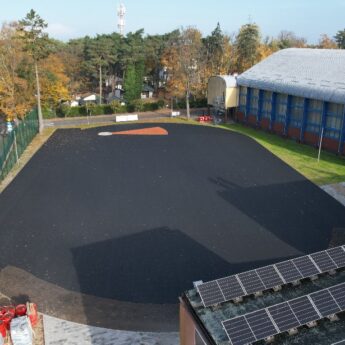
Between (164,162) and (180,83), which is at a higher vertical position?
(180,83)

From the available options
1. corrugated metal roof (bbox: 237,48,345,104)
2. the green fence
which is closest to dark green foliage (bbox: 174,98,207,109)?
corrugated metal roof (bbox: 237,48,345,104)

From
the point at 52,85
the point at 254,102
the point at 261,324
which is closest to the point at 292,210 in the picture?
the point at 261,324

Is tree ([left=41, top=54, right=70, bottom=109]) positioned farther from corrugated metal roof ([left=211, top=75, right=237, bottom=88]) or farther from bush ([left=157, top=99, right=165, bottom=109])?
corrugated metal roof ([left=211, top=75, right=237, bottom=88])

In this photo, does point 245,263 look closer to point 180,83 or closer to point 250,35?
point 180,83

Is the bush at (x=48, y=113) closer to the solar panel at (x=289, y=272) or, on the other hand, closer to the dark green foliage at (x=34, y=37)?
the dark green foliage at (x=34, y=37)

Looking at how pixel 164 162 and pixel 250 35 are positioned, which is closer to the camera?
pixel 164 162

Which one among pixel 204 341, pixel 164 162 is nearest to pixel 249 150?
pixel 164 162

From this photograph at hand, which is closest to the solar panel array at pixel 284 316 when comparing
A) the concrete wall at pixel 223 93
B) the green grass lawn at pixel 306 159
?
the green grass lawn at pixel 306 159
